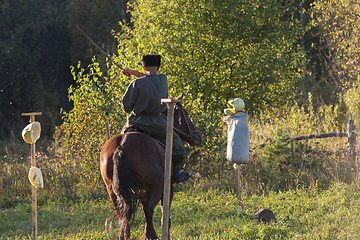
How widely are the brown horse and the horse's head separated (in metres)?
0.65

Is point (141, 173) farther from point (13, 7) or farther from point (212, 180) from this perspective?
point (13, 7)

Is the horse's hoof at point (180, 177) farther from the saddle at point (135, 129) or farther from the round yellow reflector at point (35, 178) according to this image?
the round yellow reflector at point (35, 178)

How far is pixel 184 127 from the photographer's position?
577 cm

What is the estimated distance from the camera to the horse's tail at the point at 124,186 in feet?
15.0

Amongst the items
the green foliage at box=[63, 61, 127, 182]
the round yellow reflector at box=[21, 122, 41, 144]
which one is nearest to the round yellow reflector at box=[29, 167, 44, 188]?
the round yellow reflector at box=[21, 122, 41, 144]

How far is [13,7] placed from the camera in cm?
2161

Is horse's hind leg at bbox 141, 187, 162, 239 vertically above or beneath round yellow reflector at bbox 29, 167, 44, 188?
beneath

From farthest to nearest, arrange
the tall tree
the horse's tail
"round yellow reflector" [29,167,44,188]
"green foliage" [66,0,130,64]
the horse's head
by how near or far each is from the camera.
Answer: "green foliage" [66,0,130,64], the tall tree, the horse's head, the horse's tail, "round yellow reflector" [29,167,44,188]

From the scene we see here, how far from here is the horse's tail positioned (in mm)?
4559

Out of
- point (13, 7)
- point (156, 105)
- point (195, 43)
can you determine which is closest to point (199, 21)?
point (195, 43)

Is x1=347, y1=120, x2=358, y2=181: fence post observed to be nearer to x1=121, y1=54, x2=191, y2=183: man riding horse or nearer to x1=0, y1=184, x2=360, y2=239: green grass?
x1=0, y1=184, x2=360, y2=239: green grass

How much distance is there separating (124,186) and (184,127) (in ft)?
5.13

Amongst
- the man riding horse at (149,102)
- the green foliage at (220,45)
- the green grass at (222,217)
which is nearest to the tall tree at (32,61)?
the green foliage at (220,45)

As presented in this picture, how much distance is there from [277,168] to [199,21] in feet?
17.4
